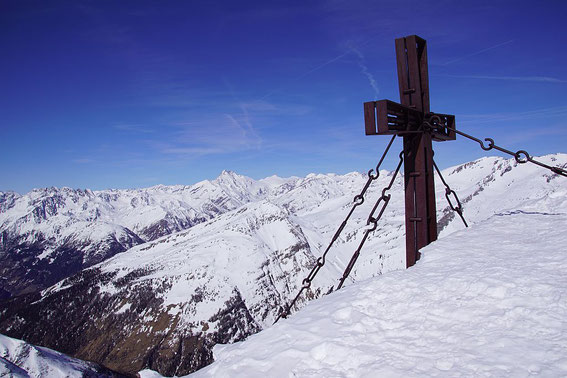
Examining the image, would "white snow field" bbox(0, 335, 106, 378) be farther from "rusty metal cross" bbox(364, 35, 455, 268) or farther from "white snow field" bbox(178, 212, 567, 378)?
"rusty metal cross" bbox(364, 35, 455, 268)

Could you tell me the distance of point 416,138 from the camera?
32.0 feet

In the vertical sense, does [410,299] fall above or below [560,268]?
below

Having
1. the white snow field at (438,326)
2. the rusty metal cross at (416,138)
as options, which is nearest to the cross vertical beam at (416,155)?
the rusty metal cross at (416,138)

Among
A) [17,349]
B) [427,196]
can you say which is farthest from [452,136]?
[17,349]

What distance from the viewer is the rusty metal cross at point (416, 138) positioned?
31.4 feet

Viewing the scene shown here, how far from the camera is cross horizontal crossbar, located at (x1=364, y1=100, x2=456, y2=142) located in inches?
337

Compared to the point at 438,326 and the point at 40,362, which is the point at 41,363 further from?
the point at 438,326

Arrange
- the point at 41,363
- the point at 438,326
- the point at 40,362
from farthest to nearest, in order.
Answer: the point at 40,362 < the point at 41,363 < the point at 438,326

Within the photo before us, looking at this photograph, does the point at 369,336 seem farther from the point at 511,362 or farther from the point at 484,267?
the point at 484,267

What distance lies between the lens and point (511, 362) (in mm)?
4707

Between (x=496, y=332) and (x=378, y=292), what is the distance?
7.68 ft

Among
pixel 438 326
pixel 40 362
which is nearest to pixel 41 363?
pixel 40 362

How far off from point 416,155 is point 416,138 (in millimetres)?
478

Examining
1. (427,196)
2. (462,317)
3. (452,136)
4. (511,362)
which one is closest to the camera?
(511,362)
